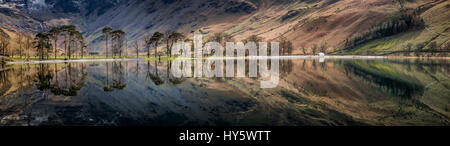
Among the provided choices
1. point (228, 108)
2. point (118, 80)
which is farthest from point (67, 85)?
point (228, 108)

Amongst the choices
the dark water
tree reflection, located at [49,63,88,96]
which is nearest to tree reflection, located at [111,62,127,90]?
tree reflection, located at [49,63,88,96]

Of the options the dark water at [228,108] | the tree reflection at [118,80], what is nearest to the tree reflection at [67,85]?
the dark water at [228,108]

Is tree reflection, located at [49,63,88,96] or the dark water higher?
tree reflection, located at [49,63,88,96]

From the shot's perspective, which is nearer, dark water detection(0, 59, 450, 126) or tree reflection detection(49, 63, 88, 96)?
dark water detection(0, 59, 450, 126)

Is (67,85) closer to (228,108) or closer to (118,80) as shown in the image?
(118,80)

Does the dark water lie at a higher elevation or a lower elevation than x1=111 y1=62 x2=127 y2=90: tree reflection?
lower

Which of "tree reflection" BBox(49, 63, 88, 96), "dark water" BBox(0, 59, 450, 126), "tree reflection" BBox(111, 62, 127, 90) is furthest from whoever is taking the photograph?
"tree reflection" BBox(111, 62, 127, 90)

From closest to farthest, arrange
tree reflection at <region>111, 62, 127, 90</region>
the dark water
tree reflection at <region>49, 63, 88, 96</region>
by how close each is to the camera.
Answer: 1. the dark water
2. tree reflection at <region>49, 63, 88, 96</region>
3. tree reflection at <region>111, 62, 127, 90</region>

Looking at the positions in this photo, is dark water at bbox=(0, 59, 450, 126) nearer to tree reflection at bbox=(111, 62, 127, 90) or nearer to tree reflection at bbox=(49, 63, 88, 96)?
tree reflection at bbox=(49, 63, 88, 96)

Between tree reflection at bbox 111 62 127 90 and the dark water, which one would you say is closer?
the dark water
